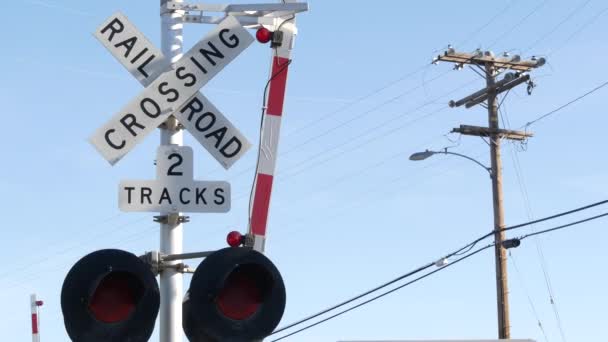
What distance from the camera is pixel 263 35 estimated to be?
4969 mm

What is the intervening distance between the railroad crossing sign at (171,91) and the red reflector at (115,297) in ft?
2.23

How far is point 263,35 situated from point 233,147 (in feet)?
1.71

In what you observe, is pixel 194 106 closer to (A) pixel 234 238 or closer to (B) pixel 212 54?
(B) pixel 212 54

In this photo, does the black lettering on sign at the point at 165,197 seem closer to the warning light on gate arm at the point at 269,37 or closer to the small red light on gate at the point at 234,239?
the small red light on gate at the point at 234,239

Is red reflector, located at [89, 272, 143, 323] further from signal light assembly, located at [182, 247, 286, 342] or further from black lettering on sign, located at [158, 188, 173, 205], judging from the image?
black lettering on sign, located at [158, 188, 173, 205]

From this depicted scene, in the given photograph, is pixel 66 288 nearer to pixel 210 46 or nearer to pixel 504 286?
pixel 210 46

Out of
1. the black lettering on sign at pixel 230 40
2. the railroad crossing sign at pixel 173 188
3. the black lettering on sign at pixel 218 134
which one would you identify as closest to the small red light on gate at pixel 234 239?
the railroad crossing sign at pixel 173 188

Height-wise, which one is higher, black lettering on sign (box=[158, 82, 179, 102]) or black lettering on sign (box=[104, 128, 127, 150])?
black lettering on sign (box=[158, 82, 179, 102])

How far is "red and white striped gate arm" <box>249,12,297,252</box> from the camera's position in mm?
4848

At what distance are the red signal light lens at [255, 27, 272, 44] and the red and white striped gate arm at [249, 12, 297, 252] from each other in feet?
0.22

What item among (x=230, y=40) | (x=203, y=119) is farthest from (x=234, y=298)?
(x=230, y=40)

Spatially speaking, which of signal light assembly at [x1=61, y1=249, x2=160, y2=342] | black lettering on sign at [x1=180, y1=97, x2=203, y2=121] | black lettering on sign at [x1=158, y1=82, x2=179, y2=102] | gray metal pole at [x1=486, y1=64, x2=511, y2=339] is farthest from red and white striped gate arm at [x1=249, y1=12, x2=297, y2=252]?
gray metal pole at [x1=486, y1=64, x2=511, y2=339]

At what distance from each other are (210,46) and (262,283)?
3.71 feet

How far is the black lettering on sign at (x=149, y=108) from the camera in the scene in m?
4.74
